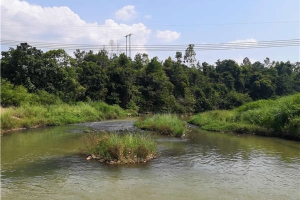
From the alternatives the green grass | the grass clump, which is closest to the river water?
the grass clump

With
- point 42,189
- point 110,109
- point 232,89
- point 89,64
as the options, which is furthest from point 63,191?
point 232,89

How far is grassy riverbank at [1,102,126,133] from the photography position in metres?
23.2

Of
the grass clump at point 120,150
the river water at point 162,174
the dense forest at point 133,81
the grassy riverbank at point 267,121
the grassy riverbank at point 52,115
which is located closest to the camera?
the river water at point 162,174

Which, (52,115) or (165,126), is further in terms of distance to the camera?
(52,115)

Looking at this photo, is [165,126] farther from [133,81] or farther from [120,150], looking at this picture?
[133,81]

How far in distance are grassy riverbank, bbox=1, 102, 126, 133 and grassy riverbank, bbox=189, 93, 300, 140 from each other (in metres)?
14.2

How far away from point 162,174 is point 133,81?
1652 inches

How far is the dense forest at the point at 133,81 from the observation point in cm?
3322

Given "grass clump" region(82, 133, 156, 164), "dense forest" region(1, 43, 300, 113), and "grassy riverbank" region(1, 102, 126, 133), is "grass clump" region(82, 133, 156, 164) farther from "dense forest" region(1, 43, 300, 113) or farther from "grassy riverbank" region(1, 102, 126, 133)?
"dense forest" region(1, 43, 300, 113)

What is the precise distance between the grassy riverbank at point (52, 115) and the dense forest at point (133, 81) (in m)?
2.52

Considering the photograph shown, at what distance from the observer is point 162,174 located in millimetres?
10906

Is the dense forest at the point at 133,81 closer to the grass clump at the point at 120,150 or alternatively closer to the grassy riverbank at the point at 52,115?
the grassy riverbank at the point at 52,115

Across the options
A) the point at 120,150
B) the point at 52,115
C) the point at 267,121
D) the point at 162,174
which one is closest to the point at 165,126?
the point at 267,121

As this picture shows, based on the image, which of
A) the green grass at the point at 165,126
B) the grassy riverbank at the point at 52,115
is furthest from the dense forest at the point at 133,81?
the green grass at the point at 165,126
